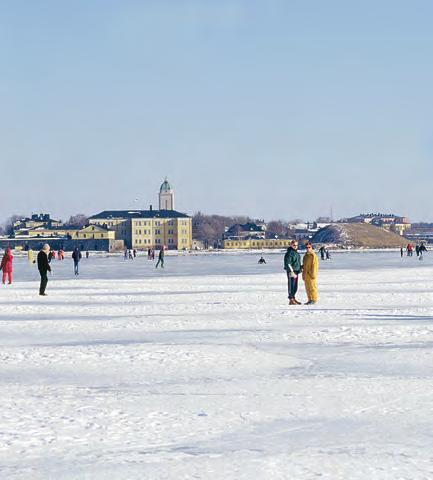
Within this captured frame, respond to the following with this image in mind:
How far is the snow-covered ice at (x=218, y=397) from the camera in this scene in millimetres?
5117

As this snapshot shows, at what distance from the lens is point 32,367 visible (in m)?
8.77

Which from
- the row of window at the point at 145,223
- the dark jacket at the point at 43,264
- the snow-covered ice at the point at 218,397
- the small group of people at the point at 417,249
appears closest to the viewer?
the snow-covered ice at the point at 218,397

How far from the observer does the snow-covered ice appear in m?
5.12

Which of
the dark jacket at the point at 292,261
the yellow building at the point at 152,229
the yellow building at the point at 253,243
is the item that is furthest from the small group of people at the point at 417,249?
the yellow building at the point at 253,243

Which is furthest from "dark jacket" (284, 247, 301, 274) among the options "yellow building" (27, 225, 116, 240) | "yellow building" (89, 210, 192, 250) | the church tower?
the church tower

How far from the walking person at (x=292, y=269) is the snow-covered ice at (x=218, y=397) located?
9.09ft

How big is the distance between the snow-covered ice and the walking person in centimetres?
277

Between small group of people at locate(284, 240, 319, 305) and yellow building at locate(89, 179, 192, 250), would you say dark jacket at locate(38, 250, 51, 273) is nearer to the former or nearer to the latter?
small group of people at locate(284, 240, 319, 305)

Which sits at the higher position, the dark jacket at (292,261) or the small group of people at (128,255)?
the dark jacket at (292,261)

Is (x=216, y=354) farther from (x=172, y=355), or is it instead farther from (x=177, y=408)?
(x=177, y=408)

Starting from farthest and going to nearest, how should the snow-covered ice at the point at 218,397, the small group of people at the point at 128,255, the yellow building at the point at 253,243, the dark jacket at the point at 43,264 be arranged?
→ the yellow building at the point at 253,243 → the small group of people at the point at 128,255 → the dark jacket at the point at 43,264 → the snow-covered ice at the point at 218,397

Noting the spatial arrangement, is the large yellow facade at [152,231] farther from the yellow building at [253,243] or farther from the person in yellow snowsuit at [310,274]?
the person in yellow snowsuit at [310,274]

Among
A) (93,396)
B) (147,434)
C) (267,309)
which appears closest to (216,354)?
(93,396)

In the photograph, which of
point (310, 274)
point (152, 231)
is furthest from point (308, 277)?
point (152, 231)
